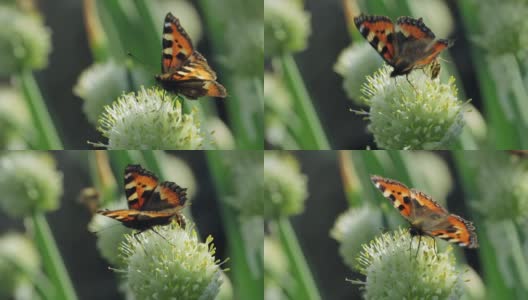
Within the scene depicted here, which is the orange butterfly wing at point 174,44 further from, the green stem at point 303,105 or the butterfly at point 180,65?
the green stem at point 303,105

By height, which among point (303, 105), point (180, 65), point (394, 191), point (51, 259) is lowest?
point (394, 191)

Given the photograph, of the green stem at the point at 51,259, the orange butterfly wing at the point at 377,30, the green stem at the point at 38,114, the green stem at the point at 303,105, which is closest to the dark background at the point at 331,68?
the green stem at the point at 303,105

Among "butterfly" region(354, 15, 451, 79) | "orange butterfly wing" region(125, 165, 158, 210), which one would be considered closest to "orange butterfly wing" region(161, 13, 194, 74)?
→ "orange butterfly wing" region(125, 165, 158, 210)

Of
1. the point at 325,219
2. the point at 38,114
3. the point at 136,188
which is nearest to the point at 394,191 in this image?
the point at 325,219

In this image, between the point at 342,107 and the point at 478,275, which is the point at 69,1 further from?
the point at 478,275

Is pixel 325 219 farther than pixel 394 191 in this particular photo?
Yes

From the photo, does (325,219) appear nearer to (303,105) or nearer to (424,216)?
(303,105)

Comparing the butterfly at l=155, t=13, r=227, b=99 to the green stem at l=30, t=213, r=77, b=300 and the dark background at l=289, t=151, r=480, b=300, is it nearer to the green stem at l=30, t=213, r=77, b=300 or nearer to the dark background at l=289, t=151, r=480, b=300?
the dark background at l=289, t=151, r=480, b=300
